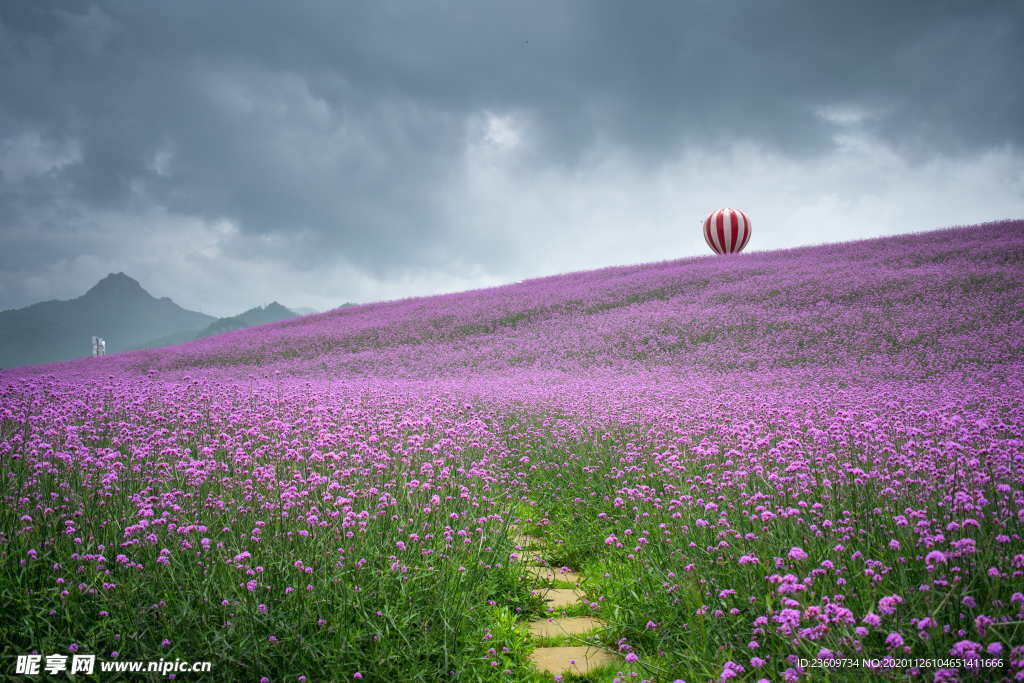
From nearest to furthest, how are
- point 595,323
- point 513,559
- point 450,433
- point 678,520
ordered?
point 678,520 < point 513,559 < point 450,433 < point 595,323

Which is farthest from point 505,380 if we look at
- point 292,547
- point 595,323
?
point 292,547

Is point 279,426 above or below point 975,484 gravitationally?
above

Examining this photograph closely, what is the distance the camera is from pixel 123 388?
7113 mm

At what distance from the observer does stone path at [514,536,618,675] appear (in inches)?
125

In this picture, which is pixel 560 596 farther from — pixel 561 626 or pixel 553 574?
pixel 561 626

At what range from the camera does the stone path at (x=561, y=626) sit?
316 centimetres

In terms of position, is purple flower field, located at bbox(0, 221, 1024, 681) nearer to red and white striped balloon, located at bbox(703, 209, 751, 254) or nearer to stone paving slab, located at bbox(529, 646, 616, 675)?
stone paving slab, located at bbox(529, 646, 616, 675)

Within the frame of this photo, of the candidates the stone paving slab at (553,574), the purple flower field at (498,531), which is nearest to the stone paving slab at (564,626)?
the purple flower field at (498,531)

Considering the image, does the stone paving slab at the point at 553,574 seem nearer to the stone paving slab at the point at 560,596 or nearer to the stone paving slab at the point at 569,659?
the stone paving slab at the point at 560,596

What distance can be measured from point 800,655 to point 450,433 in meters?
3.45

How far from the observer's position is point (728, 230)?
1169 inches

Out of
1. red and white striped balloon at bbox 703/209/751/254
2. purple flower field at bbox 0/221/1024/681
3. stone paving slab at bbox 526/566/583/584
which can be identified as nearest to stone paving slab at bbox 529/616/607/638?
purple flower field at bbox 0/221/1024/681

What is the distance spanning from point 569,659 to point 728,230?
30315 mm

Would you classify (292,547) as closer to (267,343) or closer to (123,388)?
(123,388)
